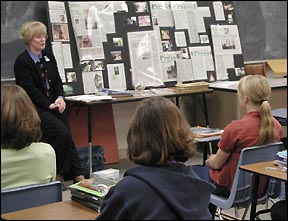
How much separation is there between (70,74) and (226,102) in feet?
5.75

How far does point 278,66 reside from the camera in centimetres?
651

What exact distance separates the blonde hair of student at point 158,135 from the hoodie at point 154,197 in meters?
0.05

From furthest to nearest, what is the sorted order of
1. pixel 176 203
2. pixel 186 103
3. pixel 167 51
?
pixel 186 103
pixel 167 51
pixel 176 203

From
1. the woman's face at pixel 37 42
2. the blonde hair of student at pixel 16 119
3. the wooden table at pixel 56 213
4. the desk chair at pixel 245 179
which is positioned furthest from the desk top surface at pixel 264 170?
the woman's face at pixel 37 42

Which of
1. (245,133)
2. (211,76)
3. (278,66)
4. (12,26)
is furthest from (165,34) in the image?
(245,133)

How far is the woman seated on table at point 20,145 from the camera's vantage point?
2215 millimetres

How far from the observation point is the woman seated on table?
221 cm

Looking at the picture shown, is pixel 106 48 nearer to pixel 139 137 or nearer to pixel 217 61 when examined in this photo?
pixel 217 61

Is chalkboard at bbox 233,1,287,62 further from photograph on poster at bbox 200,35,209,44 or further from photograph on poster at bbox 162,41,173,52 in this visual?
photograph on poster at bbox 162,41,173,52

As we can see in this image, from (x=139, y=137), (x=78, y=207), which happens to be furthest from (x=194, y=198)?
(x=78, y=207)

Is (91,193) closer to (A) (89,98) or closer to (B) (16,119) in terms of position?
(B) (16,119)

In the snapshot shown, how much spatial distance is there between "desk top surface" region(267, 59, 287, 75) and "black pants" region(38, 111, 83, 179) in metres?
2.91

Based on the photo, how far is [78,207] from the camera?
7.12 ft

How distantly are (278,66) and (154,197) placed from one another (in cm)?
502
